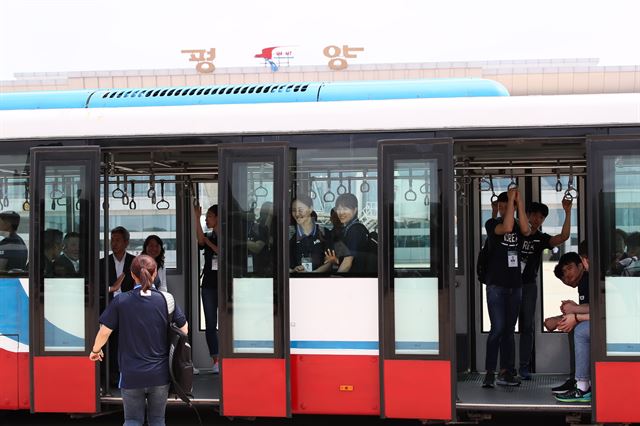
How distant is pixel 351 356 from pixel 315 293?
2.03ft

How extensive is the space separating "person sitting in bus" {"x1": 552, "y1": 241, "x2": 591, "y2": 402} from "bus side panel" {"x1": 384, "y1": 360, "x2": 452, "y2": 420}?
113 centimetres

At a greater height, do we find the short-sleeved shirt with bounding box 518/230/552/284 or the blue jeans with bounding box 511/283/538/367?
the short-sleeved shirt with bounding box 518/230/552/284

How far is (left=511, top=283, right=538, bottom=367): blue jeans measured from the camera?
30.5ft

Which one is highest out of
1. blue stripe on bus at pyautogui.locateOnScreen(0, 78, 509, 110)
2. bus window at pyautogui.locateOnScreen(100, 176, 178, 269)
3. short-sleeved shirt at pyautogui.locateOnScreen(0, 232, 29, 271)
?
blue stripe on bus at pyautogui.locateOnScreen(0, 78, 509, 110)

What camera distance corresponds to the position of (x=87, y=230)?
7.89 meters

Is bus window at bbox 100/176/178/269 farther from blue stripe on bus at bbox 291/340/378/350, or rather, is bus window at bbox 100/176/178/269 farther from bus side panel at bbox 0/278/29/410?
blue stripe on bus at bbox 291/340/378/350

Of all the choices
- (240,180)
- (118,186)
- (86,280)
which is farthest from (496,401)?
(118,186)

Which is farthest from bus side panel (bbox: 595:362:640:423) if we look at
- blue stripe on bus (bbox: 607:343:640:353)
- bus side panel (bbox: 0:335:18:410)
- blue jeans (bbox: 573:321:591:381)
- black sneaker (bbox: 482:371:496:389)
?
bus side panel (bbox: 0:335:18:410)

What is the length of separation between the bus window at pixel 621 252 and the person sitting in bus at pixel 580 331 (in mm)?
375

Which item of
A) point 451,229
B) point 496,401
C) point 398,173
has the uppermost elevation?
point 398,173

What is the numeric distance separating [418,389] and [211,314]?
10.1ft

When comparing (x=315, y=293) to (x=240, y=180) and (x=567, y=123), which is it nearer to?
(x=240, y=180)

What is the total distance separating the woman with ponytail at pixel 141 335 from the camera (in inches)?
256

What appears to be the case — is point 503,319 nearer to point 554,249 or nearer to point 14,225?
point 554,249
